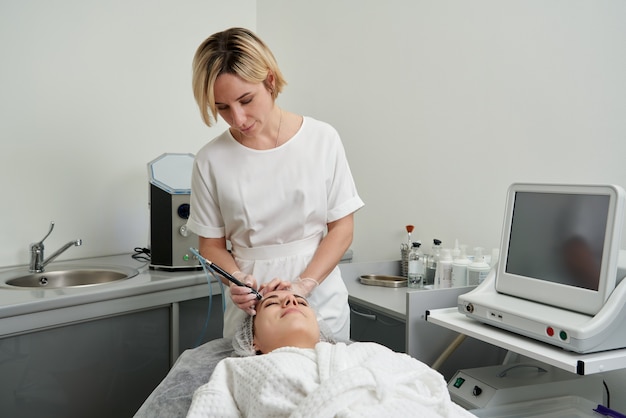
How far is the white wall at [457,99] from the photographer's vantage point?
5.88ft

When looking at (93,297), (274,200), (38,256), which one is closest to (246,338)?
(274,200)

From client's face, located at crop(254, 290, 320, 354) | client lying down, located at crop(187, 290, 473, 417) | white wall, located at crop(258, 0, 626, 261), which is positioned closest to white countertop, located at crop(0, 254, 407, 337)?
white wall, located at crop(258, 0, 626, 261)

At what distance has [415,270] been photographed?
2.24 metres

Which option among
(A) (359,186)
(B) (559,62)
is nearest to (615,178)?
(B) (559,62)

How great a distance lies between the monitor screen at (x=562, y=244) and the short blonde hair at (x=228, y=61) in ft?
2.73

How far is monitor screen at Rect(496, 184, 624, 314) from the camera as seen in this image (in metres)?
1.35

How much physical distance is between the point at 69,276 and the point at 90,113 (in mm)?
749

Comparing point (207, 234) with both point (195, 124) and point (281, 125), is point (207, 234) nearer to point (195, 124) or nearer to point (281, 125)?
point (281, 125)

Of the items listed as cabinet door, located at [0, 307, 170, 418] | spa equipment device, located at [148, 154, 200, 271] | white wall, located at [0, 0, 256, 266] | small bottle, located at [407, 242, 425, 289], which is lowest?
cabinet door, located at [0, 307, 170, 418]

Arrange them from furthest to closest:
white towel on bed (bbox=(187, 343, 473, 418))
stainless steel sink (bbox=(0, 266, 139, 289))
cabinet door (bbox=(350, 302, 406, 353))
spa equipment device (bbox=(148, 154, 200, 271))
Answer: cabinet door (bbox=(350, 302, 406, 353)) → spa equipment device (bbox=(148, 154, 200, 271)) → stainless steel sink (bbox=(0, 266, 139, 289)) → white towel on bed (bbox=(187, 343, 473, 418))

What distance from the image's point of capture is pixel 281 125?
1711mm

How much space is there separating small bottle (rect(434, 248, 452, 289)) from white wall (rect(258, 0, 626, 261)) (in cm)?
20

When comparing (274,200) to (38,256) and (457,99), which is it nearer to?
(457,99)

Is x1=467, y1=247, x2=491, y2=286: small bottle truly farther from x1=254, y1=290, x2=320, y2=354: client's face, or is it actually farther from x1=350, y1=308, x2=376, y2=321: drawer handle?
x1=254, y1=290, x2=320, y2=354: client's face
